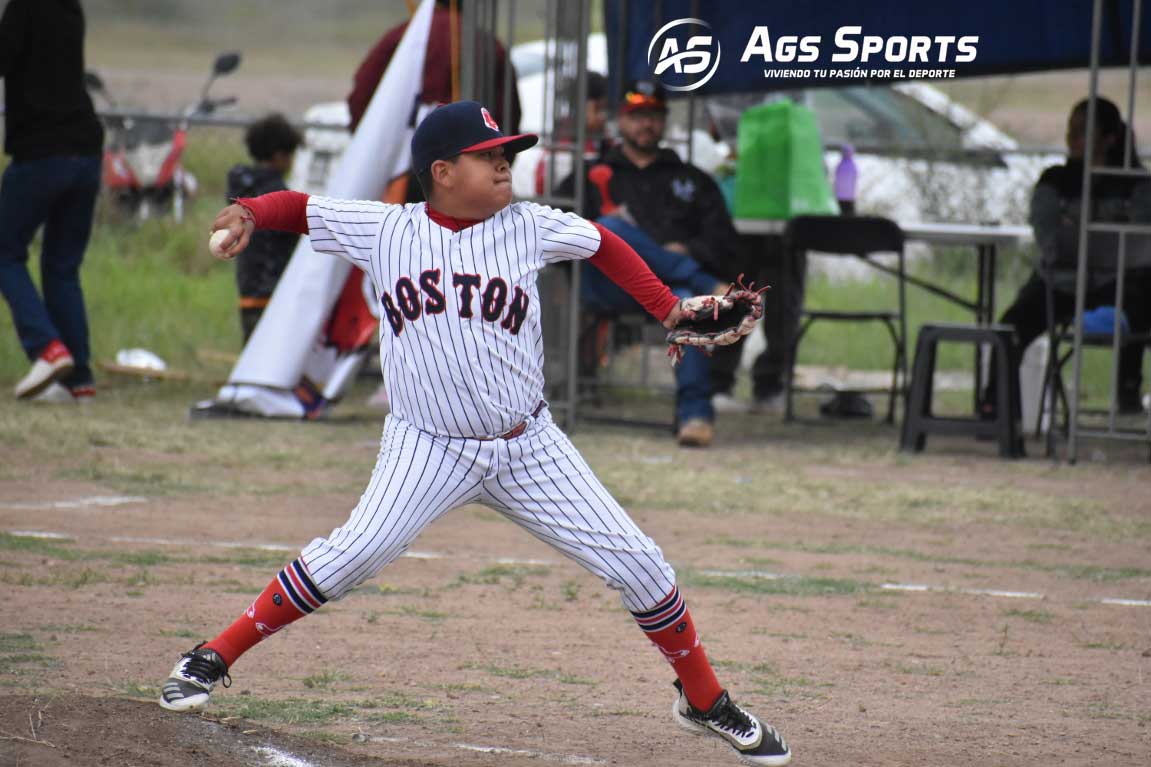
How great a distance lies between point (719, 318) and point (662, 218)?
5.72 m

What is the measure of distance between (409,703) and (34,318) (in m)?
5.98

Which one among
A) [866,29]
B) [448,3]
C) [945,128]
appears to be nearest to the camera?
[866,29]

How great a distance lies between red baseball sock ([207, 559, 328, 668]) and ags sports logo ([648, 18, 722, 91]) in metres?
6.69

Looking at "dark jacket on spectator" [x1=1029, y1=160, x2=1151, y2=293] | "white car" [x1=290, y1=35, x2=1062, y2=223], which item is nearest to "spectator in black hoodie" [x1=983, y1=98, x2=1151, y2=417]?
"dark jacket on spectator" [x1=1029, y1=160, x2=1151, y2=293]

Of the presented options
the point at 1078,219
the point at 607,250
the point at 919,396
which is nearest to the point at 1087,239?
the point at 1078,219

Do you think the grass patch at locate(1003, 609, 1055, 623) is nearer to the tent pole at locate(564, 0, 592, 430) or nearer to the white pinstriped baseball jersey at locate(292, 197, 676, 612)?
the white pinstriped baseball jersey at locate(292, 197, 676, 612)

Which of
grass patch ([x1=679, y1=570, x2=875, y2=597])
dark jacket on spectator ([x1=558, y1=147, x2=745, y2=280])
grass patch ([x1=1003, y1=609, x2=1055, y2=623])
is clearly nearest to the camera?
grass patch ([x1=1003, y1=609, x2=1055, y2=623])

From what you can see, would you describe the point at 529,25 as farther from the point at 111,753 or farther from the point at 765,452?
the point at 111,753

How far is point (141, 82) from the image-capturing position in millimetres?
31359

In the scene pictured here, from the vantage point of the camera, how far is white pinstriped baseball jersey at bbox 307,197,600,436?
4195 millimetres

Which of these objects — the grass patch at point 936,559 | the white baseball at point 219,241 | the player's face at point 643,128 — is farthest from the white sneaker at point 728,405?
the white baseball at point 219,241

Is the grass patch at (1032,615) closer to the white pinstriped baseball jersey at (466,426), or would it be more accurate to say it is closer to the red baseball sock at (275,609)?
the white pinstriped baseball jersey at (466,426)

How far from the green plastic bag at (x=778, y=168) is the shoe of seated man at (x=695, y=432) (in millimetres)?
2035

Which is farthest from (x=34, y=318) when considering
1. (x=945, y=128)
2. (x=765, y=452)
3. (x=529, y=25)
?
(x=529, y=25)
